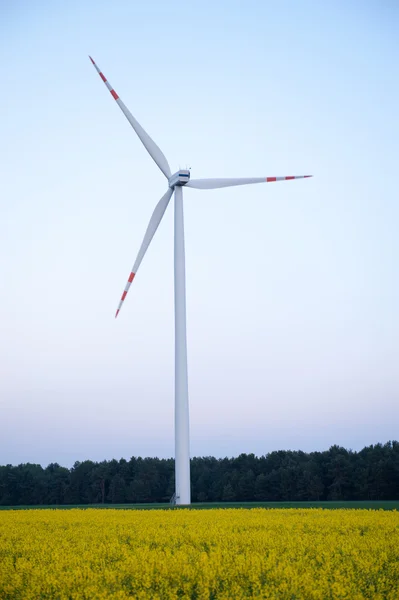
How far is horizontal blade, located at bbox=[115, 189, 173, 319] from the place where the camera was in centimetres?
5647

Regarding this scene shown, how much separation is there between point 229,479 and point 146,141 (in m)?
88.6

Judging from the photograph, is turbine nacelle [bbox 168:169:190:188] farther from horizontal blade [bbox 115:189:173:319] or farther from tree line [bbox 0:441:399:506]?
tree line [bbox 0:441:399:506]

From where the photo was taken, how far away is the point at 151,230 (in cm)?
5747

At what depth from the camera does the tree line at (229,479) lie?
11081 cm

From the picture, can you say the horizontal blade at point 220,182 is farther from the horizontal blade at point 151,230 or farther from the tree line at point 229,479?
the tree line at point 229,479

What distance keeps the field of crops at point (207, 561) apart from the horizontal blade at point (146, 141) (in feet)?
125

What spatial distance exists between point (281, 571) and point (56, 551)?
8761 mm

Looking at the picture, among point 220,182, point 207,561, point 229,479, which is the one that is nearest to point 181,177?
point 220,182

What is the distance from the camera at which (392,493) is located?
331 ft

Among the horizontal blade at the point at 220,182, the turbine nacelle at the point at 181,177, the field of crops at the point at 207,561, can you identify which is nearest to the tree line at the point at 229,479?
the horizontal blade at the point at 220,182

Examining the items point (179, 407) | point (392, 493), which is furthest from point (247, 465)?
point (179, 407)

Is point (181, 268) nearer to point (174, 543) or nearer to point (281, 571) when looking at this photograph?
point (174, 543)

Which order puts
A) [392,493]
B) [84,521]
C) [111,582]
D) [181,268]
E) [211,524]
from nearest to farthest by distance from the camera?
[111,582], [211,524], [84,521], [181,268], [392,493]

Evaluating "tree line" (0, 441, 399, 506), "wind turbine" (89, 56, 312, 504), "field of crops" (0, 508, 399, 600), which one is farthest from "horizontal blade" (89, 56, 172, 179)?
"tree line" (0, 441, 399, 506)
